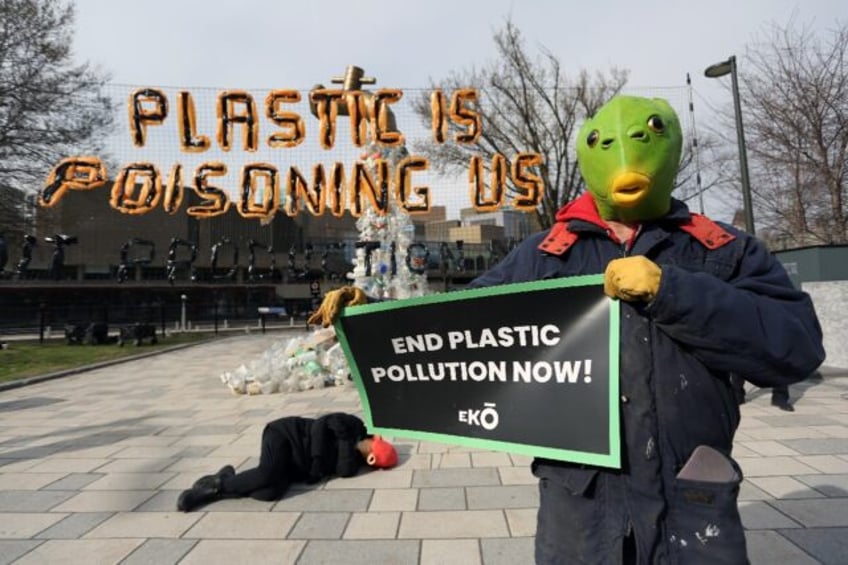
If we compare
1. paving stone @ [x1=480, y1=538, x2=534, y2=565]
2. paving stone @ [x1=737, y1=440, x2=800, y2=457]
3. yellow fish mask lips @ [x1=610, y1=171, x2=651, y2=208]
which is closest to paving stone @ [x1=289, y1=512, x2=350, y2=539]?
paving stone @ [x1=480, y1=538, x2=534, y2=565]

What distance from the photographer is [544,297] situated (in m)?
1.75

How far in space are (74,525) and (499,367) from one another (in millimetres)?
3718

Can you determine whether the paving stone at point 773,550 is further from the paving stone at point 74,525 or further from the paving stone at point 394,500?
the paving stone at point 74,525

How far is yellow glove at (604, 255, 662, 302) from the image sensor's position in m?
1.44

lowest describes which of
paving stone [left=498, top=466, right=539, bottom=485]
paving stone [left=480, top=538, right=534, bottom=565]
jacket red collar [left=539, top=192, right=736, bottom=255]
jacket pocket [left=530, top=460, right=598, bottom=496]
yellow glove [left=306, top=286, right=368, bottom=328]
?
paving stone [left=498, top=466, right=539, bottom=485]

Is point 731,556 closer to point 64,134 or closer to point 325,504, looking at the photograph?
point 325,504

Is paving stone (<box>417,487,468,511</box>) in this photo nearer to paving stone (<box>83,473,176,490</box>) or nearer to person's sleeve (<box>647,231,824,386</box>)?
paving stone (<box>83,473,176,490</box>)

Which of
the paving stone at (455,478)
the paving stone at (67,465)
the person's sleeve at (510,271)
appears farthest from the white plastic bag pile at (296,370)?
the person's sleeve at (510,271)

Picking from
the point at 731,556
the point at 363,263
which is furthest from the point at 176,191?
the point at 731,556

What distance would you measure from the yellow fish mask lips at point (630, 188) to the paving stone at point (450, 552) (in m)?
2.45

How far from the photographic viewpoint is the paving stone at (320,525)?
11.8 ft

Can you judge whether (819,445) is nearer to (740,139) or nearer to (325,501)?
(325,501)

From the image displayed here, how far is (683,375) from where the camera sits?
5.04ft

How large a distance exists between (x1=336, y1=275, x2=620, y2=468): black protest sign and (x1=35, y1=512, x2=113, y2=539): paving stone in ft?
9.52
